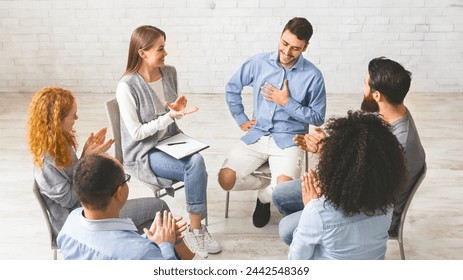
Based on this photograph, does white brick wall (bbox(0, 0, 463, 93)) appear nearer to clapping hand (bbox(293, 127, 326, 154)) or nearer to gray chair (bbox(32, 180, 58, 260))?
clapping hand (bbox(293, 127, 326, 154))

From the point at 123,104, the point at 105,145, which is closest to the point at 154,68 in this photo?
the point at 123,104

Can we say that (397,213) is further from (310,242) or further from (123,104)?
(123,104)

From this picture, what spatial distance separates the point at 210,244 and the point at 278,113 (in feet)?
2.79

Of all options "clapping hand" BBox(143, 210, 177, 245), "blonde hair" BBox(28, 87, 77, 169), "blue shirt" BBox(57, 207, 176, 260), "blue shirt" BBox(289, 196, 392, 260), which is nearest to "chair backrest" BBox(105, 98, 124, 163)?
"blonde hair" BBox(28, 87, 77, 169)

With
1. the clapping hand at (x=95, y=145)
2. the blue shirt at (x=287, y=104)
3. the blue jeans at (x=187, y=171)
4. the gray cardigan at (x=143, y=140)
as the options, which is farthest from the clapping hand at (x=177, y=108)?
the blue shirt at (x=287, y=104)

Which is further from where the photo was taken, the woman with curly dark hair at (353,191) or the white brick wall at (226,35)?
the white brick wall at (226,35)

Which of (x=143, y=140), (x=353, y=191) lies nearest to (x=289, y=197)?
(x=143, y=140)

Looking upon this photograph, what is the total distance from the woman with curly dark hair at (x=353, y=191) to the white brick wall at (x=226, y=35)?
13.2ft

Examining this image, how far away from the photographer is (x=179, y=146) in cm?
329

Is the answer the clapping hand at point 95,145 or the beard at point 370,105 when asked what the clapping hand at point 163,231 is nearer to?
the clapping hand at point 95,145

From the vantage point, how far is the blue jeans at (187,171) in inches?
127

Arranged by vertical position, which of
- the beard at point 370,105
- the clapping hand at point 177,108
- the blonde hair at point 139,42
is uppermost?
the blonde hair at point 139,42

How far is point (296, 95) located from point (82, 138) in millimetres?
2282

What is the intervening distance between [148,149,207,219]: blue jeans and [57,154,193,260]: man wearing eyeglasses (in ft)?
3.53
